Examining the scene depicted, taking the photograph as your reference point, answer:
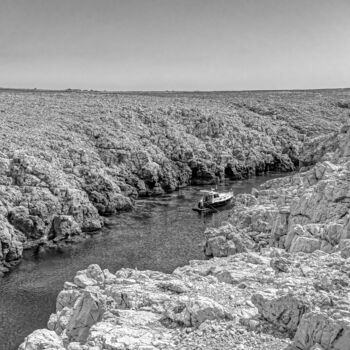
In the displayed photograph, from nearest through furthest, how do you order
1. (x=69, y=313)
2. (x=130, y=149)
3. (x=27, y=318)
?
(x=69, y=313) → (x=27, y=318) → (x=130, y=149)

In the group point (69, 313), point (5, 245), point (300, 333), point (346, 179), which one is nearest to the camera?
point (300, 333)

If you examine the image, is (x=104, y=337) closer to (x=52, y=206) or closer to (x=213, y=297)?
(x=213, y=297)

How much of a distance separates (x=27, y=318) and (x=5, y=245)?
A: 10.8m

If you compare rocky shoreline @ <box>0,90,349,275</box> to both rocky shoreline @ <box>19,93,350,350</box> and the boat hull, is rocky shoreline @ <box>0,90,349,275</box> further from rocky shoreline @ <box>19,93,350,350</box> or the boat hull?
rocky shoreline @ <box>19,93,350,350</box>

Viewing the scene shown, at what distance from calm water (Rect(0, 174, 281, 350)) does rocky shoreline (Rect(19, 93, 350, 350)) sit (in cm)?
617

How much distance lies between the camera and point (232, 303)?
58.6ft

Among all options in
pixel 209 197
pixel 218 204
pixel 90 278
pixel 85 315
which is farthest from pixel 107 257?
pixel 85 315

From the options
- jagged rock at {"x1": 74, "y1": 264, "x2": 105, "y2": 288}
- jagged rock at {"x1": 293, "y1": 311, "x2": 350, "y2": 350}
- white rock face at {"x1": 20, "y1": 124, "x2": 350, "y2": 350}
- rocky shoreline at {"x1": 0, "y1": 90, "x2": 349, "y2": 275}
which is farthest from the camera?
rocky shoreline at {"x1": 0, "y1": 90, "x2": 349, "y2": 275}

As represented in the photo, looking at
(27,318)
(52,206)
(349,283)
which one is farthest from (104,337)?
(52,206)

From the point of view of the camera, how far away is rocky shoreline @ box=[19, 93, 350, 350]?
14.9 m

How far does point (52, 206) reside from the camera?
44.2 meters

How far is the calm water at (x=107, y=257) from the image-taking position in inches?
1136

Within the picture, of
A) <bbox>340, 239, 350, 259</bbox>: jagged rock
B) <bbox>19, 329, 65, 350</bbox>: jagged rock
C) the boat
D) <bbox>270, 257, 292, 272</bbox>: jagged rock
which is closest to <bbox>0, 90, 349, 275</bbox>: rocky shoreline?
the boat

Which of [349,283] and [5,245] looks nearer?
[349,283]
